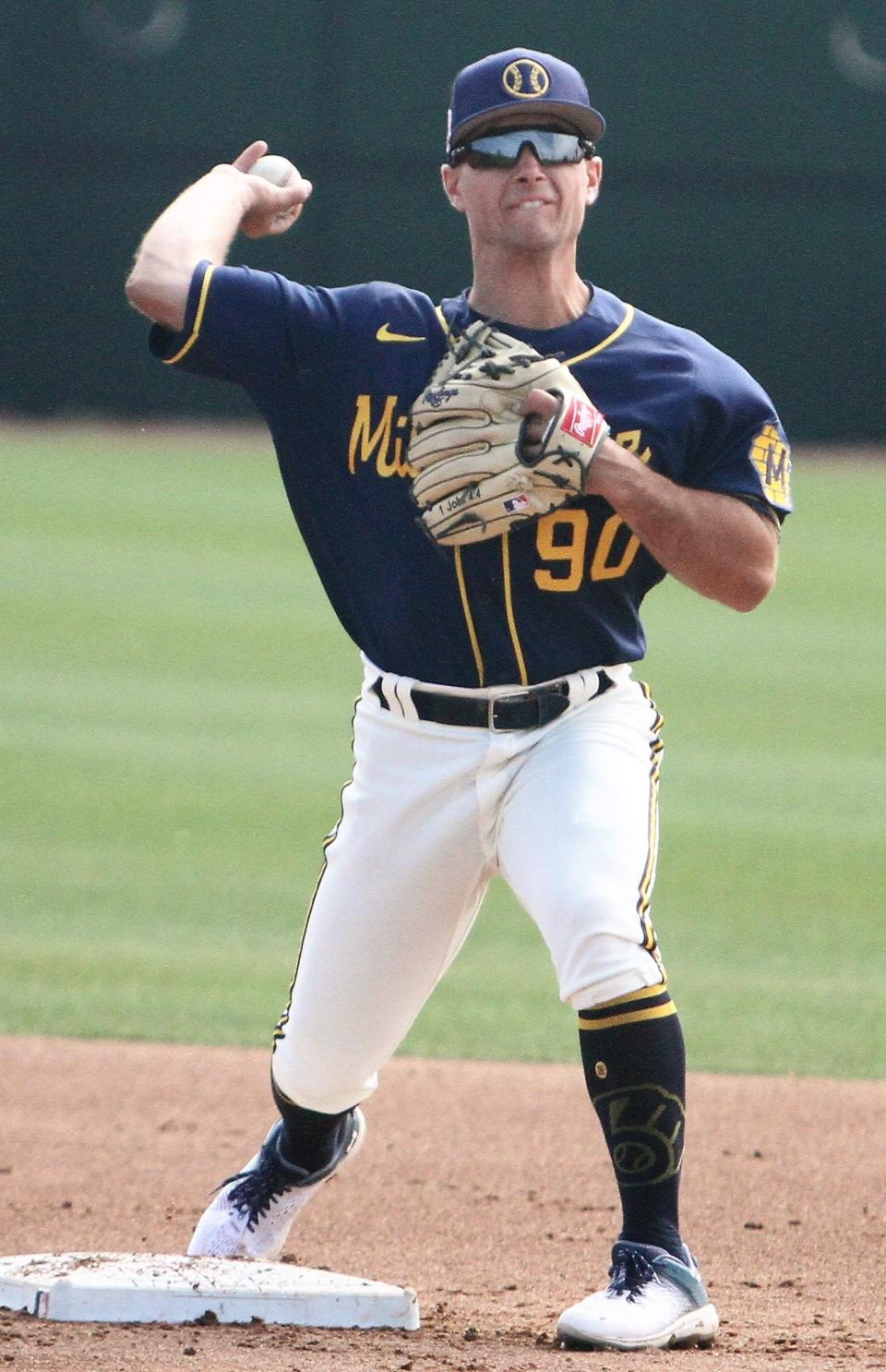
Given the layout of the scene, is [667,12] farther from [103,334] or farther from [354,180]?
[103,334]

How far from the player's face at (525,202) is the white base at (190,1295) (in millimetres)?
1700

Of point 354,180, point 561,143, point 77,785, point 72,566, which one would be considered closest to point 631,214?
point 354,180

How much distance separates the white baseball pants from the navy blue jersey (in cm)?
10

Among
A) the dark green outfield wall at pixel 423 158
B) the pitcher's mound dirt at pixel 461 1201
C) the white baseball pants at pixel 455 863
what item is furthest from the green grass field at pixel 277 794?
the dark green outfield wall at pixel 423 158

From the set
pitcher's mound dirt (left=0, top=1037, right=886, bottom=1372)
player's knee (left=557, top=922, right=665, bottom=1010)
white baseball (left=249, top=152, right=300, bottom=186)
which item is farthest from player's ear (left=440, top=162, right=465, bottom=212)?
pitcher's mound dirt (left=0, top=1037, right=886, bottom=1372)

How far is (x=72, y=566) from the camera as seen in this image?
1370cm

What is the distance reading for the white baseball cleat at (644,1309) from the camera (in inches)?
113

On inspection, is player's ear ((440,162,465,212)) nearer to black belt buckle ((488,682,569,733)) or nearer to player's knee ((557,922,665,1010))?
black belt buckle ((488,682,569,733))

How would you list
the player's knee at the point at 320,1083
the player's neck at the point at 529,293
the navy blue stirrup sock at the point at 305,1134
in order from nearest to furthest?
the player's neck at the point at 529,293 → the player's knee at the point at 320,1083 → the navy blue stirrup sock at the point at 305,1134

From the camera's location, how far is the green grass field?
19.6 ft

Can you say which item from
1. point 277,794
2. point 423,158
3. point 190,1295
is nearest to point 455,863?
point 190,1295

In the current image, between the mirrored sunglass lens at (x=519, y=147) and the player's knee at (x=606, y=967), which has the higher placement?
the mirrored sunglass lens at (x=519, y=147)

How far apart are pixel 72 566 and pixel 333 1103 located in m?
10.6

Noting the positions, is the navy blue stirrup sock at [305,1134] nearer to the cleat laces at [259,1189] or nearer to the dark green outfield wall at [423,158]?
the cleat laces at [259,1189]
